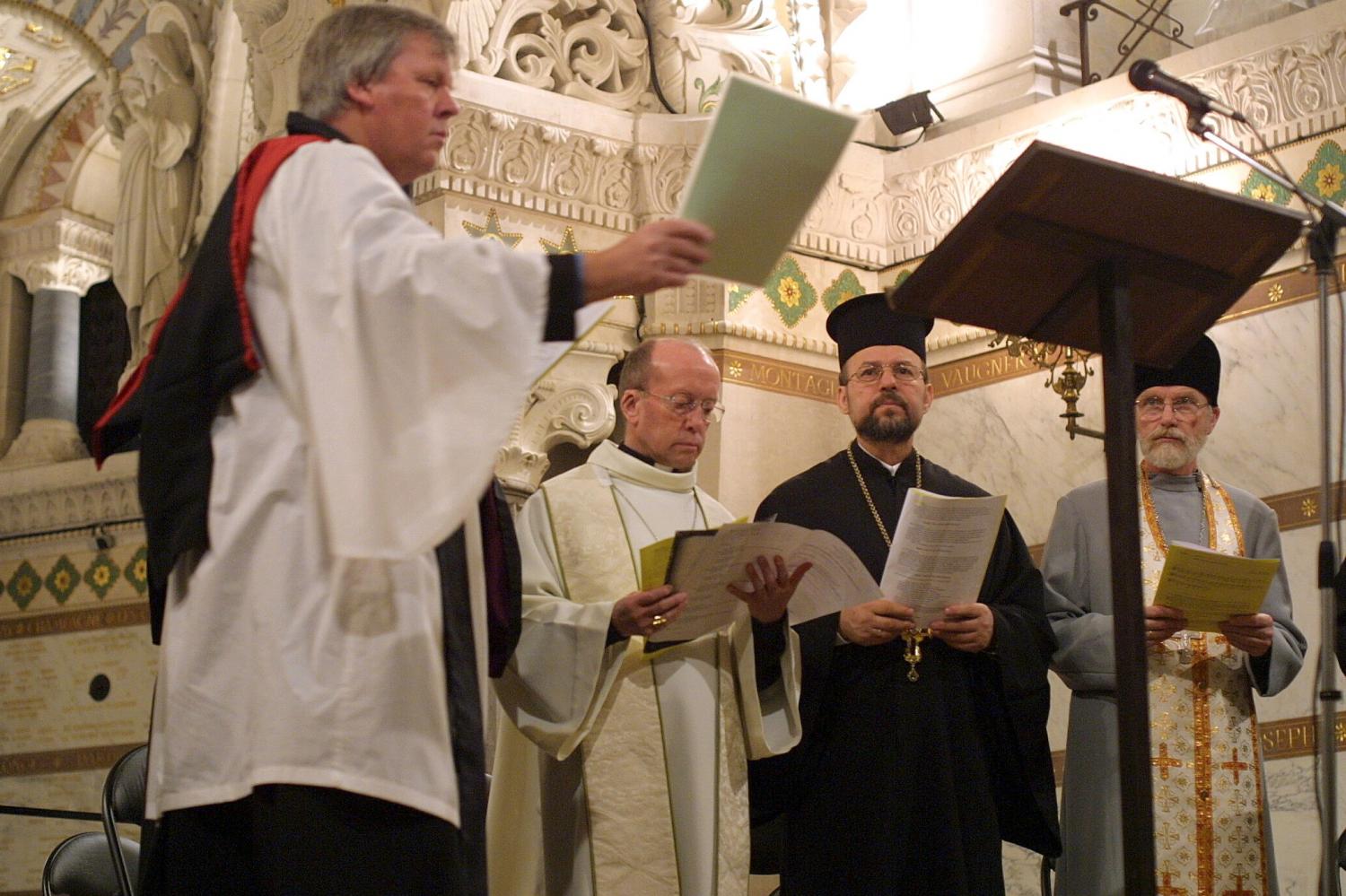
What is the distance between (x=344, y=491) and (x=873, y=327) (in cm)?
289

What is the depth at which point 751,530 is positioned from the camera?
13.8 feet

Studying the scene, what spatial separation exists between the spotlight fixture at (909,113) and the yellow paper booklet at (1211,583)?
12.3 feet

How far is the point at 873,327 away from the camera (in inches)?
212

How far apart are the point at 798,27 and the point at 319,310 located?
226 inches

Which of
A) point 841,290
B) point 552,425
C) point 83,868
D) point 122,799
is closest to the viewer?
point 122,799

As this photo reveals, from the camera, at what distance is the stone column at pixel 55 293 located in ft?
38.5

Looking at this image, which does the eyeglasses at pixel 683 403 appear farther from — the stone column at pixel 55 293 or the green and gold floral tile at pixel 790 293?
the stone column at pixel 55 293

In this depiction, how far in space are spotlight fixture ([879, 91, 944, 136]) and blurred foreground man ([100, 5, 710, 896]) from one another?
5367 mm

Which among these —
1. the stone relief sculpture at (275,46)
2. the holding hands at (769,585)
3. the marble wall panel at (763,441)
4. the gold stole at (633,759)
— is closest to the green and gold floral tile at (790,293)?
the marble wall panel at (763,441)

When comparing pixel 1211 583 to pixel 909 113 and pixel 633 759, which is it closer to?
pixel 633 759

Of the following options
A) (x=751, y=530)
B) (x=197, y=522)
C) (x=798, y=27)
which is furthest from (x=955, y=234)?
(x=798, y=27)

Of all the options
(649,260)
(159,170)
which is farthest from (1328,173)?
(159,170)

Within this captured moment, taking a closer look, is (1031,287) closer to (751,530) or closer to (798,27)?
(751,530)

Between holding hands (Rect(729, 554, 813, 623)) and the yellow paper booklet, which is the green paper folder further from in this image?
the yellow paper booklet
